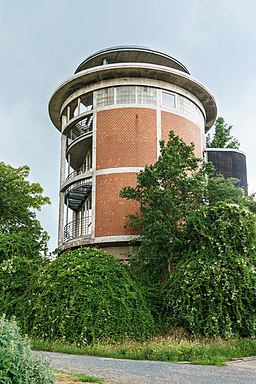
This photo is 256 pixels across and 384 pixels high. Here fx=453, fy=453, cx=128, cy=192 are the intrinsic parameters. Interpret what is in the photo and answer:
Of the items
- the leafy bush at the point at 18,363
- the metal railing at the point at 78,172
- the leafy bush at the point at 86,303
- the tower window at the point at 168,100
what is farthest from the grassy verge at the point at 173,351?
the tower window at the point at 168,100

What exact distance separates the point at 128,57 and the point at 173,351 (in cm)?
2107

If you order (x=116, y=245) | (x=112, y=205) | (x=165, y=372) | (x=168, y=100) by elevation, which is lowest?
(x=165, y=372)

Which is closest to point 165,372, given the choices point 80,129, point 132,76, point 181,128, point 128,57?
point 181,128

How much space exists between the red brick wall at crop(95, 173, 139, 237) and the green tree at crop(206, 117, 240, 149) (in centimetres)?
1161

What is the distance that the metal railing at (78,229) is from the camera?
25.8m

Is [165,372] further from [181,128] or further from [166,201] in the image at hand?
[181,128]

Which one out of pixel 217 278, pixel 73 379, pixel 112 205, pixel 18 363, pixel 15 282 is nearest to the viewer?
pixel 18 363

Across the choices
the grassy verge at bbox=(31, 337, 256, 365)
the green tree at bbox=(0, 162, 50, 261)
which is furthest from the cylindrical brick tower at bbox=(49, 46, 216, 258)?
the grassy verge at bbox=(31, 337, 256, 365)

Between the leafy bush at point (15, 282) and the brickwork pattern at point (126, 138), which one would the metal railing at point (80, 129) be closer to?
the brickwork pattern at point (126, 138)

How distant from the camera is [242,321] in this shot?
50.2ft

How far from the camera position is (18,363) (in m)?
4.54

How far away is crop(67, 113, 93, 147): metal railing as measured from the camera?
2775 centimetres

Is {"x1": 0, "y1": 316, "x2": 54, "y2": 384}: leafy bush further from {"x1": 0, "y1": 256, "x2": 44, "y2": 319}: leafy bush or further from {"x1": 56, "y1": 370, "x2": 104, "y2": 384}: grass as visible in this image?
{"x1": 0, "y1": 256, "x2": 44, "y2": 319}: leafy bush

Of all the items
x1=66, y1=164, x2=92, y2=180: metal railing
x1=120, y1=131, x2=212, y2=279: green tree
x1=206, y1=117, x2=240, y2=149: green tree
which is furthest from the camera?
x1=206, y1=117, x2=240, y2=149: green tree
